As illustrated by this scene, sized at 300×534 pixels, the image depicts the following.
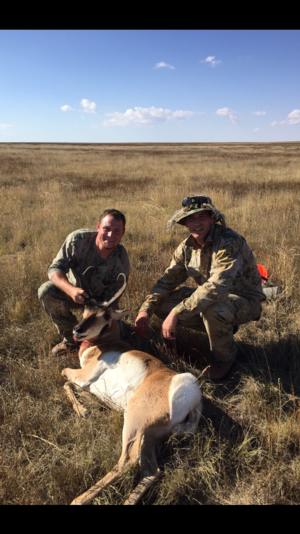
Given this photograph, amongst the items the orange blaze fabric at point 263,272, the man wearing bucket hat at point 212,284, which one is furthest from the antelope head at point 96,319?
the orange blaze fabric at point 263,272

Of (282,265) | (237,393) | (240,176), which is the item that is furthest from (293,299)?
(240,176)

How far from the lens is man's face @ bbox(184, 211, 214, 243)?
421cm

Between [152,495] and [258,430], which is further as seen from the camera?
[258,430]

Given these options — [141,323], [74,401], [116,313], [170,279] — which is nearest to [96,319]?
[116,313]

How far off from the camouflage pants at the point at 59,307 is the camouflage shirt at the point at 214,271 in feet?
2.96

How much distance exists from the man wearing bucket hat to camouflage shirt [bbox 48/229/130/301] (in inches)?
20.5

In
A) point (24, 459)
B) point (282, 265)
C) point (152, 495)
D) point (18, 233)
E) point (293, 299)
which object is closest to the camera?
point (152, 495)

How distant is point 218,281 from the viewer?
4035 mm

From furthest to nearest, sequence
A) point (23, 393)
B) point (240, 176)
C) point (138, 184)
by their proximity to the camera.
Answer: point (240, 176) → point (138, 184) → point (23, 393)

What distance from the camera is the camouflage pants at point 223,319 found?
4199mm

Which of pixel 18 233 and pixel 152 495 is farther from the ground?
pixel 18 233

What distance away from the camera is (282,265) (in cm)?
651
